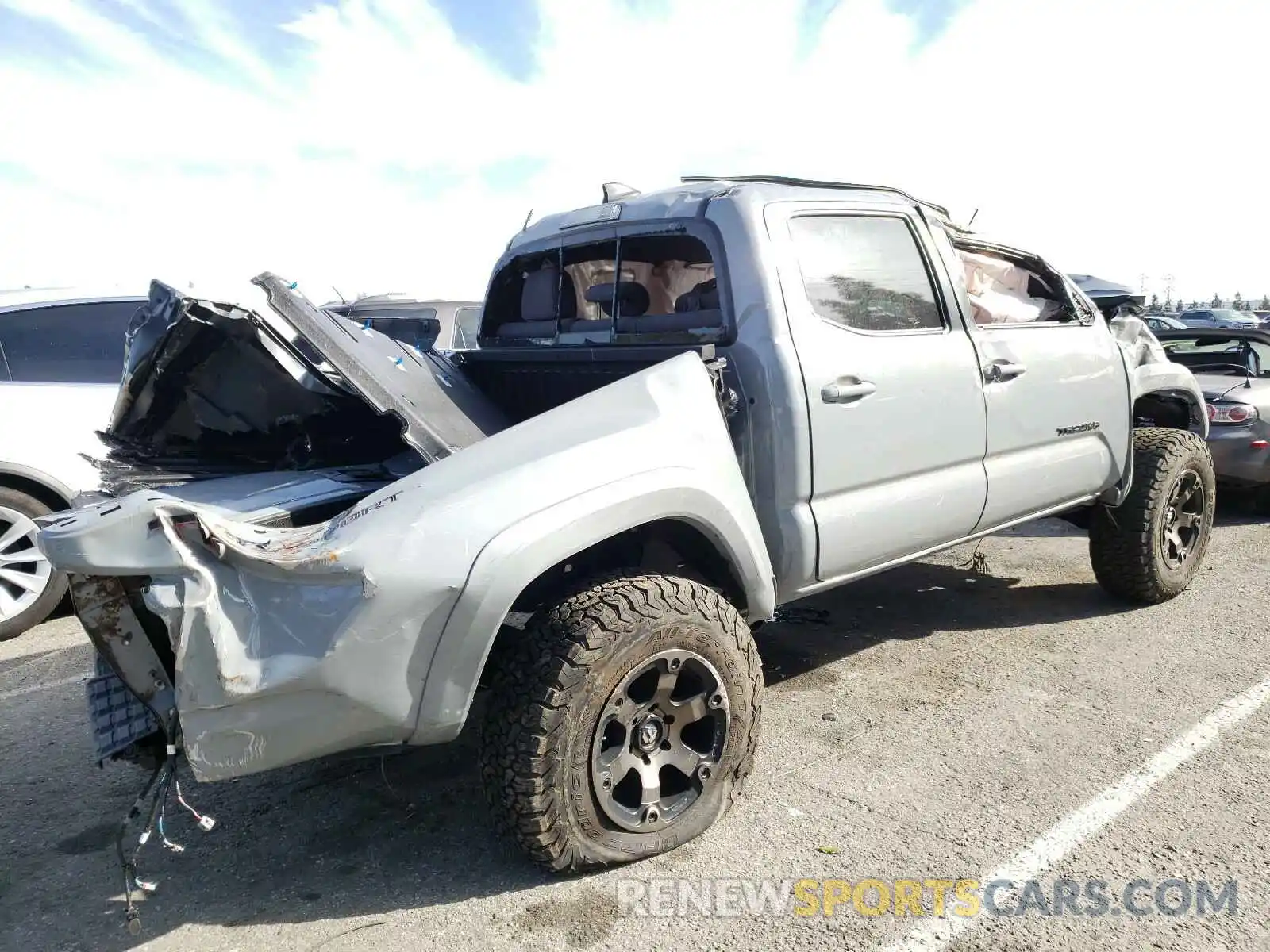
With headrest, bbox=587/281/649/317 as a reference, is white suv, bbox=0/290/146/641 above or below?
below

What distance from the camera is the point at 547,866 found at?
8.13 feet

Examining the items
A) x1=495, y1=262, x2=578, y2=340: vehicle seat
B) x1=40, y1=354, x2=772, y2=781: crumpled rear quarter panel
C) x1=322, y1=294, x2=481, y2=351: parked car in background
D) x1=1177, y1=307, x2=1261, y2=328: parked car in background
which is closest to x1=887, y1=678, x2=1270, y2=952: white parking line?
x1=40, y1=354, x2=772, y2=781: crumpled rear quarter panel

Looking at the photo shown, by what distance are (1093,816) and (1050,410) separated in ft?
5.96

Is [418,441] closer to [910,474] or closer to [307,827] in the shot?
[307,827]

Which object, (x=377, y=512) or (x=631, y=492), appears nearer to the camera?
(x=377, y=512)

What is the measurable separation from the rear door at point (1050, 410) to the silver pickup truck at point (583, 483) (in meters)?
0.02

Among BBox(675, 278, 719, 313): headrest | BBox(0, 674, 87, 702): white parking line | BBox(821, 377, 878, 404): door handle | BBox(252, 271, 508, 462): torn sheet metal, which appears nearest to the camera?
BBox(252, 271, 508, 462): torn sheet metal

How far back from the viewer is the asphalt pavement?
239cm

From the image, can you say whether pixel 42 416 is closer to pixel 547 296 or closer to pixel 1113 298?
pixel 547 296

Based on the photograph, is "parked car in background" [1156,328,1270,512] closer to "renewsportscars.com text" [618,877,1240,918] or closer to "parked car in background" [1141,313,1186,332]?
"parked car in background" [1141,313,1186,332]

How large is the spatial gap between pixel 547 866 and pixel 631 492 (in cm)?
106

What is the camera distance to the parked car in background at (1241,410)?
6.67 meters

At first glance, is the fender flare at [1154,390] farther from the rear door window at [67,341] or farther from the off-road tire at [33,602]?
the off-road tire at [33,602]

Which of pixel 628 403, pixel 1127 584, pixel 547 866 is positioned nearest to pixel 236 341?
pixel 628 403
